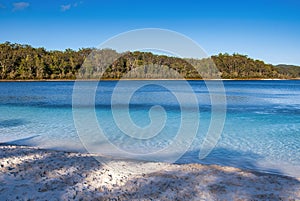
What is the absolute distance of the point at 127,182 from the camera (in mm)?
5660

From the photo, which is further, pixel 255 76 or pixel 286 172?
pixel 255 76

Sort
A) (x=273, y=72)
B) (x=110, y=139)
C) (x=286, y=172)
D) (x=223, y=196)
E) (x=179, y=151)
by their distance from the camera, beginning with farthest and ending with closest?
(x=273, y=72) → (x=110, y=139) → (x=179, y=151) → (x=286, y=172) → (x=223, y=196)

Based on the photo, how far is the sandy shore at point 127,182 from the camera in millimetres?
4992

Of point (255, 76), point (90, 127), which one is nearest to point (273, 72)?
point (255, 76)

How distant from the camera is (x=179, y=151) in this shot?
9320 mm

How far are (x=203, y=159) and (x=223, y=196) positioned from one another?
3260mm

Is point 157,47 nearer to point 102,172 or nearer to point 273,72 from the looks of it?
point 102,172

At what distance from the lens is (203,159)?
831 centimetres

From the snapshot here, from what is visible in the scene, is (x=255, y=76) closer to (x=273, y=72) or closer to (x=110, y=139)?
(x=273, y=72)

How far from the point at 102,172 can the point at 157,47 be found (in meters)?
3.58

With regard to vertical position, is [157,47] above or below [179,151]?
above

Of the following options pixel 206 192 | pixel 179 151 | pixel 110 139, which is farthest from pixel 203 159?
pixel 110 139

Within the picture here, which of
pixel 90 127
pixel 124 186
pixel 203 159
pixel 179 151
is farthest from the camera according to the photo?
pixel 90 127

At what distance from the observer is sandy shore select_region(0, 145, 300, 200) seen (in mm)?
4992
